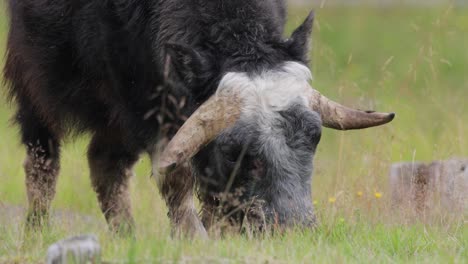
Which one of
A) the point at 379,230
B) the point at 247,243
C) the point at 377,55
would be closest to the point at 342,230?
the point at 379,230

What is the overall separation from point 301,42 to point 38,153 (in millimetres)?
2953

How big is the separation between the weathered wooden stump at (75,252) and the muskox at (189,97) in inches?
42.9

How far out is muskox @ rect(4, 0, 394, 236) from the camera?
6000 mm

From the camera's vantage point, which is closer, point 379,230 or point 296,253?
point 296,253

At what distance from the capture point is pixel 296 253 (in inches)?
206

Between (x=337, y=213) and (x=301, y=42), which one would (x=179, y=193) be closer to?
(x=337, y=213)

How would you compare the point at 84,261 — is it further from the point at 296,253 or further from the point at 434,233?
the point at 434,233

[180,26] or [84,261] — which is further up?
[180,26]

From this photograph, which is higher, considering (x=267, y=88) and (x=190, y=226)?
(x=267, y=88)

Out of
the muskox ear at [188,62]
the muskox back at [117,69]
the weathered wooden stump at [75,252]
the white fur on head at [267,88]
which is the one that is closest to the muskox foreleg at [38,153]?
the muskox back at [117,69]

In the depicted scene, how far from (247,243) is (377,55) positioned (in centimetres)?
1312

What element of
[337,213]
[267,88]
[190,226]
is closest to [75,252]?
[267,88]

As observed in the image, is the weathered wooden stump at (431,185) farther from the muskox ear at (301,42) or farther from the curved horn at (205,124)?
the curved horn at (205,124)

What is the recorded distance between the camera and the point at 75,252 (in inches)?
178
